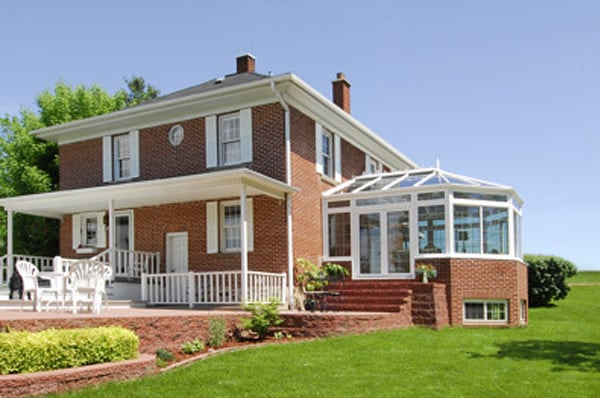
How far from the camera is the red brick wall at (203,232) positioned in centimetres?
1586

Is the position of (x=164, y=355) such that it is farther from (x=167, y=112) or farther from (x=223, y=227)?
(x=167, y=112)

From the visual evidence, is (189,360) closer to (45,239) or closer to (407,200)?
(407,200)

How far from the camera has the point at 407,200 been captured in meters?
16.2

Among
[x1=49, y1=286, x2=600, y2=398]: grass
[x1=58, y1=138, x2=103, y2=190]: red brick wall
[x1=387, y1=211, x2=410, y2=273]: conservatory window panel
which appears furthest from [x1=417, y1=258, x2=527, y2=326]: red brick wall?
[x1=58, y1=138, x2=103, y2=190]: red brick wall

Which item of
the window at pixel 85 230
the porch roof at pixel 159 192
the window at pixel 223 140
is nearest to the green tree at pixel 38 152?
the window at pixel 85 230

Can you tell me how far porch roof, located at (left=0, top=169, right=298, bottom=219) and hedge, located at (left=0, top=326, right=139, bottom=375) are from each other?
19.4 ft

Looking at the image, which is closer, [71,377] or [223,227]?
[71,377]

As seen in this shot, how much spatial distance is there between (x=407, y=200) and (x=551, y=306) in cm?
865

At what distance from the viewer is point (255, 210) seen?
53.2 ft

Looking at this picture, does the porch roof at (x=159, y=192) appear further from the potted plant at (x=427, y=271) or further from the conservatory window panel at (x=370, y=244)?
the potted plant at (x=427, y=271)

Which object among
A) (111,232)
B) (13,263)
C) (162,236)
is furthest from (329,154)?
(13,263)

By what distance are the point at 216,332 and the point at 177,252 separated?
6.49 m

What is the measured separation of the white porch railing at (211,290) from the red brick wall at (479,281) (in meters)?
3.87

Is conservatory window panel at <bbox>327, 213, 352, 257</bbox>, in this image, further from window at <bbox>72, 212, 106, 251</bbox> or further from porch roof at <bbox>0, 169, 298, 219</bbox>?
window at <bbox>72, 212, 106, 251</bbox>
